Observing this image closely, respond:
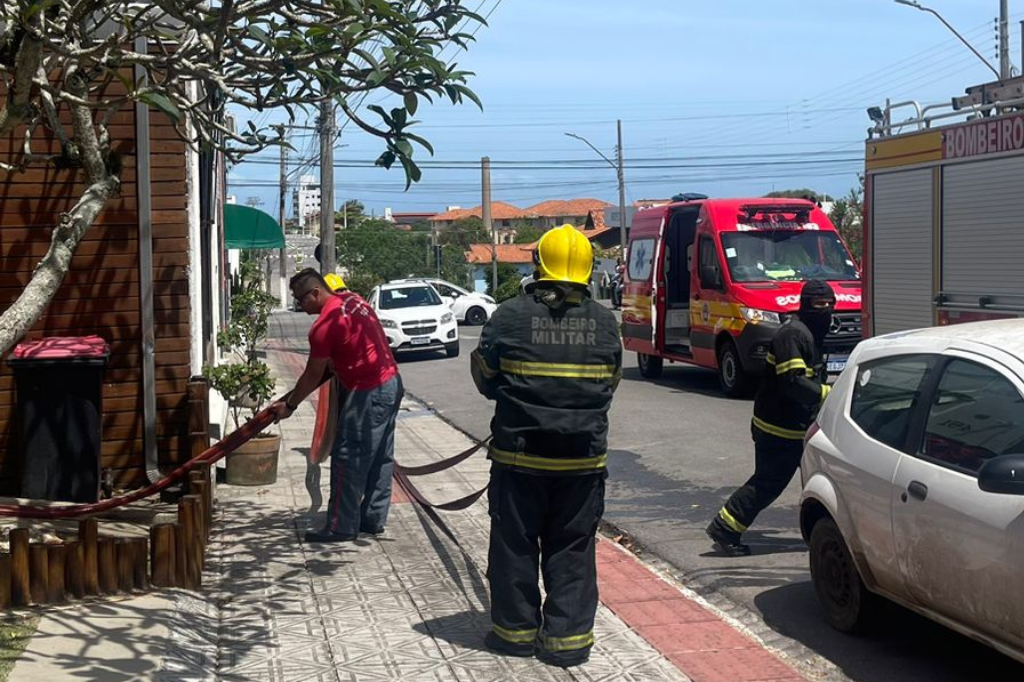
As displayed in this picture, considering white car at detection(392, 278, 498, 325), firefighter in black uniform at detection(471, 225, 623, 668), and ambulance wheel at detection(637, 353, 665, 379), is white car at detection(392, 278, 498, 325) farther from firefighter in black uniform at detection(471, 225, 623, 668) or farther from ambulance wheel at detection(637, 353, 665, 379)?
firefighter in black uniform at detection(471, 225, 623, 668)

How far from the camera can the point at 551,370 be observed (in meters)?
5.62

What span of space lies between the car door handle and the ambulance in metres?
10.1

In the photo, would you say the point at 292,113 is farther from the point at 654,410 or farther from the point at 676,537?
the point at 654,410

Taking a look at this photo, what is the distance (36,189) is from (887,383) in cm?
606

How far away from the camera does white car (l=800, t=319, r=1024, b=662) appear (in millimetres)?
4922

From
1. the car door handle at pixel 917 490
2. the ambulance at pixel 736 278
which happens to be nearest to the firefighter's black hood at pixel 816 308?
the car door handle at pixel 917 490

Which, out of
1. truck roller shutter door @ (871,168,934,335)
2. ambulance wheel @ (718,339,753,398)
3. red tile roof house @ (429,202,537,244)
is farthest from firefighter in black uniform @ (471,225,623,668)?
red tile roof house @ (429,202,537,244)

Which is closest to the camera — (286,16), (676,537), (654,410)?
(286,16)

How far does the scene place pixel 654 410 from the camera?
15688 millimetres

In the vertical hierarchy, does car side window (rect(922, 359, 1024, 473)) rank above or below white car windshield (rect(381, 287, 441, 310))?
below

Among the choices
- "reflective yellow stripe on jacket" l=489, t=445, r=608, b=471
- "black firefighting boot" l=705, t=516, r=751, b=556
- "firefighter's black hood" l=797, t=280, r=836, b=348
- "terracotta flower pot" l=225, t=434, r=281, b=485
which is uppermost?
"firefighter's black hood" l=797, t=280, r=836, b=348

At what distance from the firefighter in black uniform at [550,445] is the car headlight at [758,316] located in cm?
1030

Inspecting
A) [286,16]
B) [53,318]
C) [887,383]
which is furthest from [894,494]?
[53,318]

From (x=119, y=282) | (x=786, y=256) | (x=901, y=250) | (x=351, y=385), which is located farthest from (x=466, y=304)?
(x=351, y=385)
